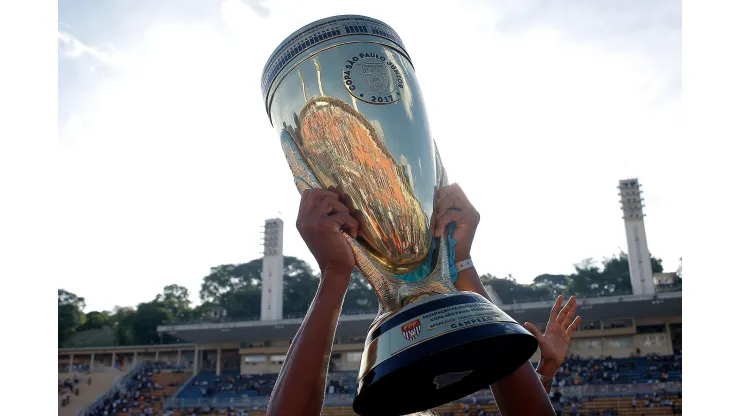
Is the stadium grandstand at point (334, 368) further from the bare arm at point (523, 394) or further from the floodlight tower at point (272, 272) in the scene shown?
the bare arm at point (523, 394)

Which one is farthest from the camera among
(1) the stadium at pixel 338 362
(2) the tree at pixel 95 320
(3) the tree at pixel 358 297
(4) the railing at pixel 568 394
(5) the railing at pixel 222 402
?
(2) the tree at pixel 95 320

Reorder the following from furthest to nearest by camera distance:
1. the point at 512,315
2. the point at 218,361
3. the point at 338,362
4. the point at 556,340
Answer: the point at 218,361, the point at 338,362, the point at 512,315, the point at 556,340

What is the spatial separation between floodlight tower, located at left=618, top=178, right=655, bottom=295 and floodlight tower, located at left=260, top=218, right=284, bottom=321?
1799 cm

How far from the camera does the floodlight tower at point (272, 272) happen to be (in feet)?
107

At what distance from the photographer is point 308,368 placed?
1612mm

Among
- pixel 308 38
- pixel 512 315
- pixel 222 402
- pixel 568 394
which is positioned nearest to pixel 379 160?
pixel 308 38

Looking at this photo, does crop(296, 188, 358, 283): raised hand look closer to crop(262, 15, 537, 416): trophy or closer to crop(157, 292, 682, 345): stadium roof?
crop(262, 15, 537, 416): trophy

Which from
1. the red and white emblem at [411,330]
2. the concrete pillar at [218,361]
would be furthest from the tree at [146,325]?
the red and white emblem at [411,330]

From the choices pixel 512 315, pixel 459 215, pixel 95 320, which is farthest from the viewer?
pixel 95 320

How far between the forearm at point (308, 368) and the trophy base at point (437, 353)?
118mm

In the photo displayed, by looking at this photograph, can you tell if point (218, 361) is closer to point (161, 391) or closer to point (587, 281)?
point (161, 391)

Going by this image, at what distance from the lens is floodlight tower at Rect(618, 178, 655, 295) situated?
1099 inches

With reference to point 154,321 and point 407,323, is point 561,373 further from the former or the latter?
point 154,321

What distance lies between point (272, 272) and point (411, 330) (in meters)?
32.7
